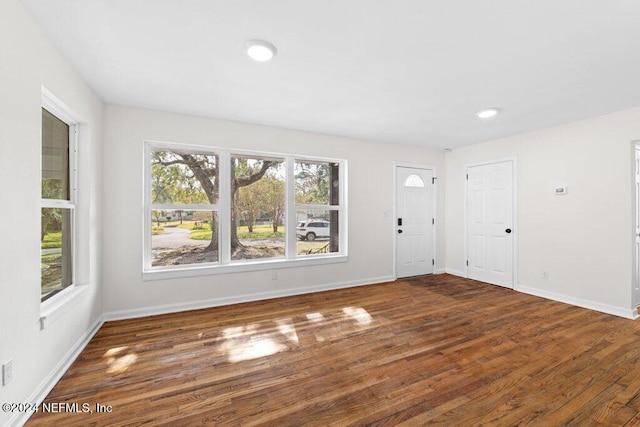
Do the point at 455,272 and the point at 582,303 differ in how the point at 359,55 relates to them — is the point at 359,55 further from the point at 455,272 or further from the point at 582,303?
the point at 455,272

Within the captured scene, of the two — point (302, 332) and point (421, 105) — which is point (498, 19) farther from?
point (302, 332)

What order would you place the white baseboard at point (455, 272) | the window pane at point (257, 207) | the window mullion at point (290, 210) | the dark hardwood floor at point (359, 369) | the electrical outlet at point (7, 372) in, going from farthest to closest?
the white baseboard at point (455, 272)
the window mullion at point (290, 210)
the window pane at point (257, 207)
the dark hardwood floor at point (359, 369)
the electrical outlet at point (7, 372)

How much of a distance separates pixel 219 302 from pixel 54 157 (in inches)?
87.7

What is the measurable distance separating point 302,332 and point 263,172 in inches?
87.3

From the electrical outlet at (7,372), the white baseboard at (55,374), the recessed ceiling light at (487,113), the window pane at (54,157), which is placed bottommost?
A: the white baseboard at (55,374)

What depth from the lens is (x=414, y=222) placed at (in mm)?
5129

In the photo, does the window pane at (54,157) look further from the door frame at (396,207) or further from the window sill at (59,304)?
the door frame at (396,207)

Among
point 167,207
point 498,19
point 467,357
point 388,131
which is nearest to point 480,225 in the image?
point 388,131

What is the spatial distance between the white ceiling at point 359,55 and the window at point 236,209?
70 centimetres

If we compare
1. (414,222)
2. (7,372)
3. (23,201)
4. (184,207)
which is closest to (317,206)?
(184,207)

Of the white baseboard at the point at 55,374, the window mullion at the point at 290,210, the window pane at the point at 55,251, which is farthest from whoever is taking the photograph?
the window mullion at the point at 290,210

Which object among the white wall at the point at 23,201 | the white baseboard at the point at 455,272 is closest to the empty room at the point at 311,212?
the white wall at the point at 23,201

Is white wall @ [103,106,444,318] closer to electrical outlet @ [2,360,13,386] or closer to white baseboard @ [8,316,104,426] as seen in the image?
white baseboard @ [8,316,104,426]

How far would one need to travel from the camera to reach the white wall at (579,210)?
3.21 metres
